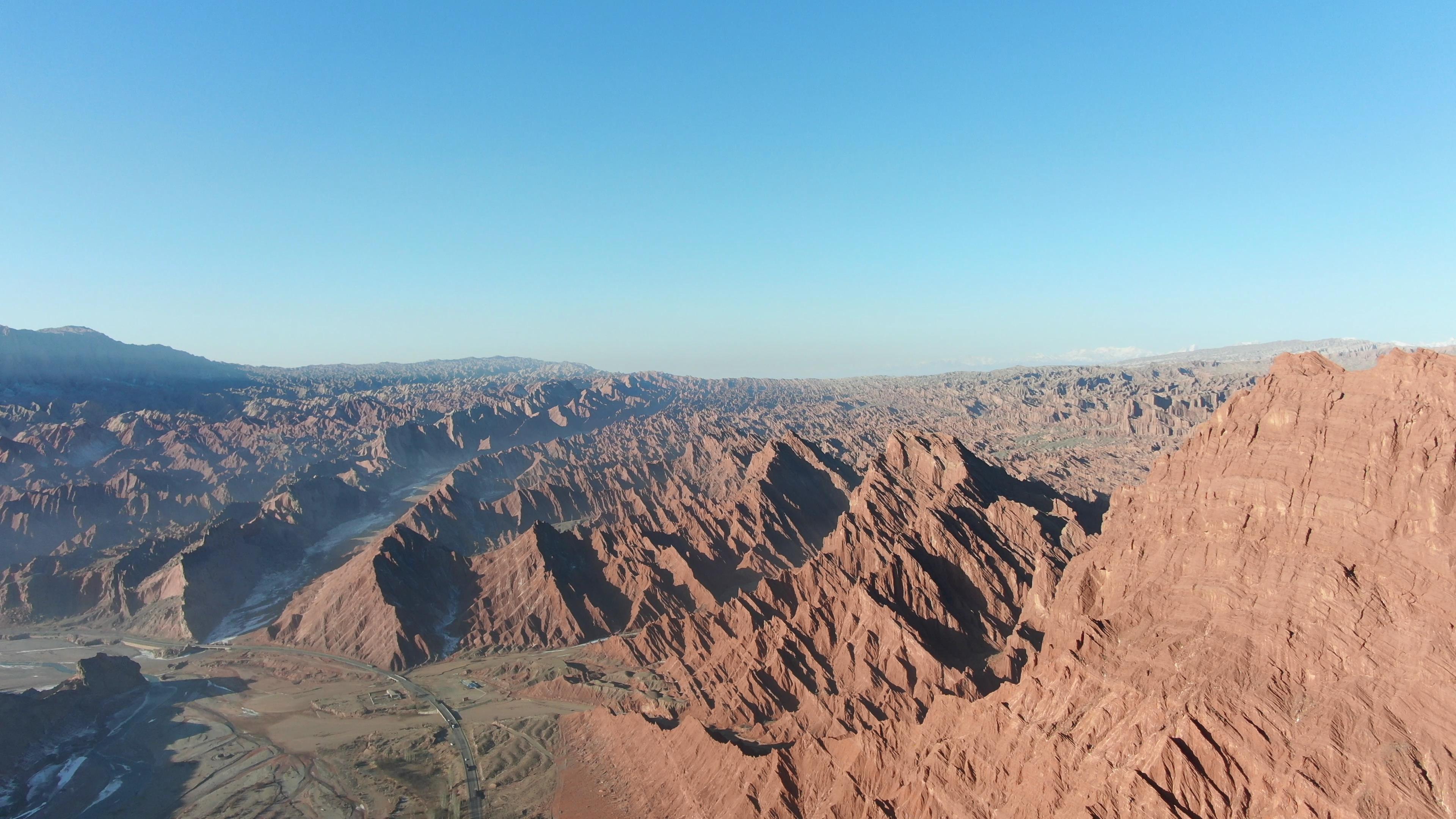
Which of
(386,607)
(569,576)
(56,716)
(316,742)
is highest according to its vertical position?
(569,576)

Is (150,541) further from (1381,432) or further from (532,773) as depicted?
(1381,432)

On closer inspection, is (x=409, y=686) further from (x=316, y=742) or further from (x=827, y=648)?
(x=827, y=648)

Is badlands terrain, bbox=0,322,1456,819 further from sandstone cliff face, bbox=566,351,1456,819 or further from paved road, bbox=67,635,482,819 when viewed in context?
paved road, bbox=67,635,482,819

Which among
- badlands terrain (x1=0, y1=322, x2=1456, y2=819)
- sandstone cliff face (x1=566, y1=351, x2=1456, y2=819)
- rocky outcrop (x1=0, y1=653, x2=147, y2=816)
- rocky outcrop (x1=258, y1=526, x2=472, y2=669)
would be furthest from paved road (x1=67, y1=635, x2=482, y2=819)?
sandstone cliff face (x1=566, y1=351, x2=1456, y2=819)

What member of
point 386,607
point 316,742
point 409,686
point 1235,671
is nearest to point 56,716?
point 316,742

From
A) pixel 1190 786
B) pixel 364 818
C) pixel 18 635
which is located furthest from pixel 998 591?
pixel 18 635

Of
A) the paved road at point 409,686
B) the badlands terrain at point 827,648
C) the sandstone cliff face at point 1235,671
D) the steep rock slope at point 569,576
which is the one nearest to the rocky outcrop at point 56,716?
the badlands terrain at point 827,648
